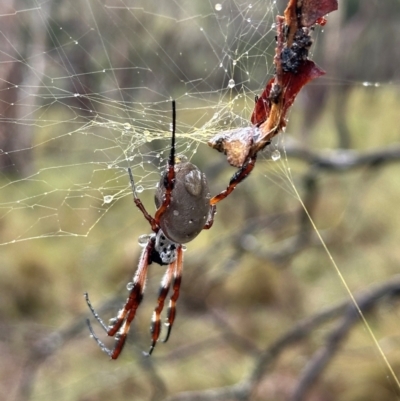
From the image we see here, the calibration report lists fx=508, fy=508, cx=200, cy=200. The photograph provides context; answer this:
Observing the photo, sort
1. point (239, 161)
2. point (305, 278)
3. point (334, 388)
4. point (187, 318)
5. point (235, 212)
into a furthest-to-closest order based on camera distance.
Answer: point (235, 212) → point (305, 278) → point (187, 318) → point (334, 388) → point (239, 161)

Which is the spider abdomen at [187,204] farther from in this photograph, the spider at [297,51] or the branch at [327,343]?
the branch at [327,343]

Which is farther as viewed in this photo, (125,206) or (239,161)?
(125,206)

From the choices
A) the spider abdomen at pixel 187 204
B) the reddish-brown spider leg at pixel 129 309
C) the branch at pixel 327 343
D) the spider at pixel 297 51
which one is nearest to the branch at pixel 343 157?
the branch at pixel 327 343

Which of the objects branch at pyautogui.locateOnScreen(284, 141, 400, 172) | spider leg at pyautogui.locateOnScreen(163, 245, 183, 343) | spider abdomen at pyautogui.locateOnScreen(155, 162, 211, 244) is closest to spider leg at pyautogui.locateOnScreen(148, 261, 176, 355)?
spider leg at pyautogui.locateOnScreen(163, 245, 183, 343)

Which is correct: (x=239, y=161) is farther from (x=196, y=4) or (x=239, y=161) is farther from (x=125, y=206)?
(x=196, y=4)

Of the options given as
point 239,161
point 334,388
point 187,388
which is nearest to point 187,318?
point 187,388

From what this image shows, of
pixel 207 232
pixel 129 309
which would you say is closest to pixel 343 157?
pixel 129 309
